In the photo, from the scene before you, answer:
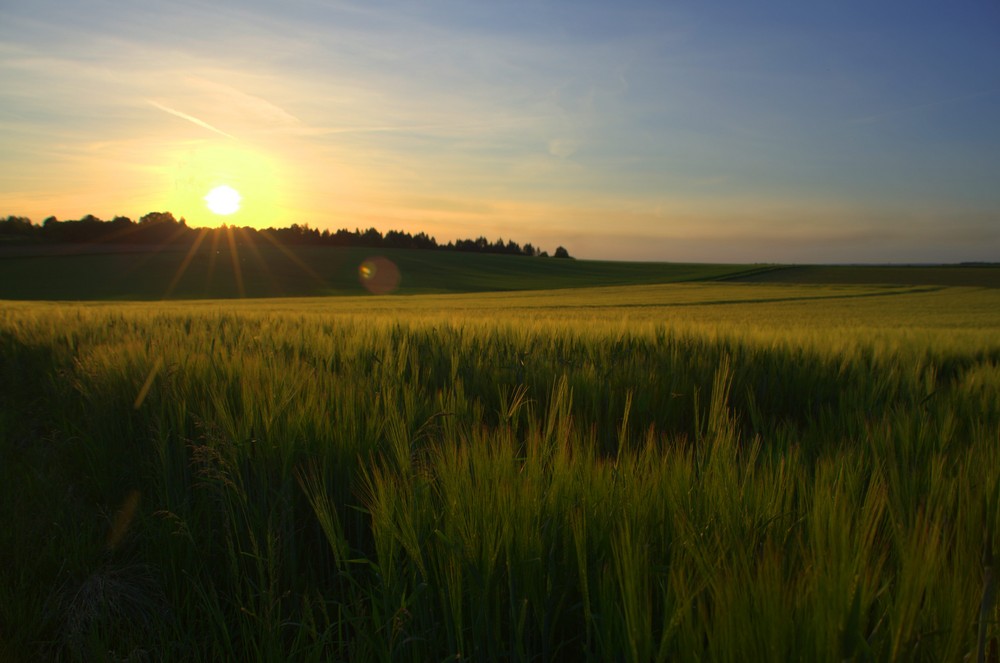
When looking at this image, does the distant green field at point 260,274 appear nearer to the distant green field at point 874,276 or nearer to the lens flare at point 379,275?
the lens flare at point 379,275

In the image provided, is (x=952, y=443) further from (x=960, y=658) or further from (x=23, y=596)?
(x=23, y=596)

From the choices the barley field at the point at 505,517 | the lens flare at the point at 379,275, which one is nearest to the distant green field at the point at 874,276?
the lens flare at the point at 379,275

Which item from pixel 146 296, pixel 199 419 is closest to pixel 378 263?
pixel 146 296

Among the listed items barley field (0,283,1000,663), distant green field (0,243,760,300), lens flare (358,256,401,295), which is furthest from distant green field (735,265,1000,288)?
barley field (0,283,1000,663)

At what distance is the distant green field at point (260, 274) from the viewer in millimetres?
40844

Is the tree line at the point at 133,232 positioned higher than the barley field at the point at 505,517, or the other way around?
the tree line at the point at 133,232

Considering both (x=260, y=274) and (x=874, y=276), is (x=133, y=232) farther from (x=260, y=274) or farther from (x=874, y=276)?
(x=874, y=276)

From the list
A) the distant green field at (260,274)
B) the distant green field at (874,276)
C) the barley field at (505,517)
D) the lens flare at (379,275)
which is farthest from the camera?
the distant green field at (874,276)

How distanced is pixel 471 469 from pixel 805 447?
3.58ft

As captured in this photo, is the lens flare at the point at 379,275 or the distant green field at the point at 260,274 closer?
the distant green field at the point at 260,274

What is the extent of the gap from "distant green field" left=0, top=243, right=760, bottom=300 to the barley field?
130 feet

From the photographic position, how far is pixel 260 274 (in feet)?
160

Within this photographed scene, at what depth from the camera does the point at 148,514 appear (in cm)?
198

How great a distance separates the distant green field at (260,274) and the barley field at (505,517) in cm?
3958
